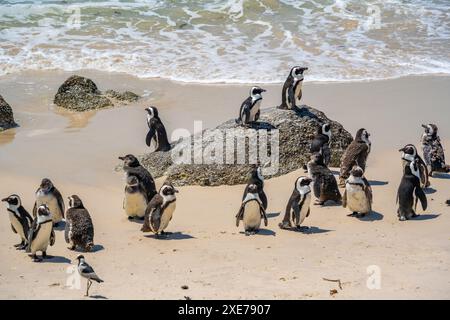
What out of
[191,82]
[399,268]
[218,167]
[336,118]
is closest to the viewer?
[399,268]

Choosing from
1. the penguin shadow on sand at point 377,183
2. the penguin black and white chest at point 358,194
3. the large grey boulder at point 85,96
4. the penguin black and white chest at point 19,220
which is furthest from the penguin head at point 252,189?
the large grey boulder at point 85,96

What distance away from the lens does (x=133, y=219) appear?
11.4 meters

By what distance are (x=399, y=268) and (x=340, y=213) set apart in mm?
2469

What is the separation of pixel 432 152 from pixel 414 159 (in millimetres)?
1457

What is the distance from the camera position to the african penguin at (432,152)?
12.9 metres

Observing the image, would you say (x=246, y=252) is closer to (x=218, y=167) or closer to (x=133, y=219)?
(x=133, y=219)

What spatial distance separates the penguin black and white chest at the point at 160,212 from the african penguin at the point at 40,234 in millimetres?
1359

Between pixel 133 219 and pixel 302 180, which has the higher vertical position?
pixel 302 180

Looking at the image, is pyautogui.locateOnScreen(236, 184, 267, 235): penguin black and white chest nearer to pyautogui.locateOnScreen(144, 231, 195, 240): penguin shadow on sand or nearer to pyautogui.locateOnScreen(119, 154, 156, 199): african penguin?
pyautogui.locateOnScreen(144, 231, 195, 240): penguin shadow on sand

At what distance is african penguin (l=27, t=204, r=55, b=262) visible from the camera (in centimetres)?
952

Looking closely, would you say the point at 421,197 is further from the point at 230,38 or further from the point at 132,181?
the point at 230,38

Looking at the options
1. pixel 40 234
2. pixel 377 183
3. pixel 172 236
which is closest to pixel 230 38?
pixel 377 183
